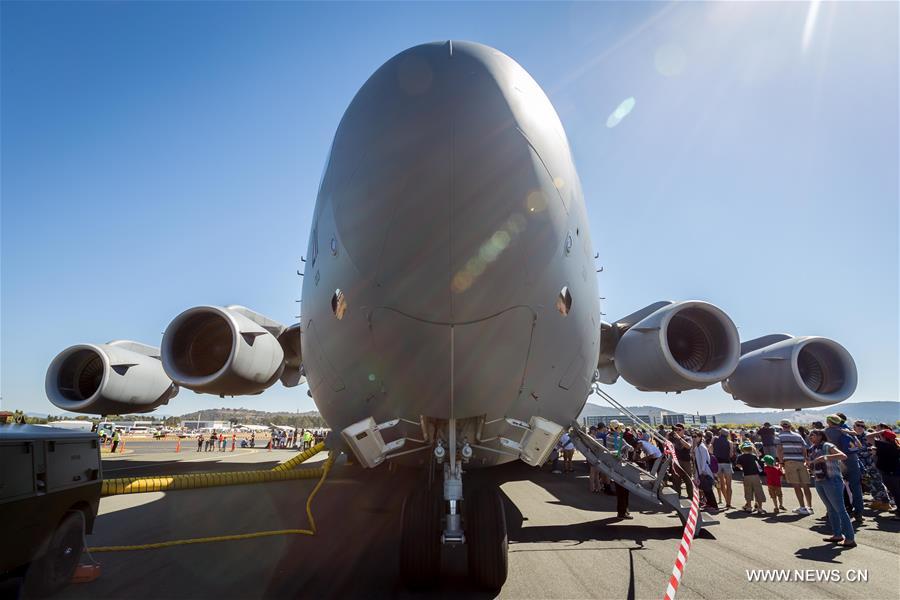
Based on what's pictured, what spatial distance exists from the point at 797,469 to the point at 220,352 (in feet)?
35.7

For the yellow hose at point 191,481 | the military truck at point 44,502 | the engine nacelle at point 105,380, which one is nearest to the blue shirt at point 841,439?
the yellow hose at point 191,481

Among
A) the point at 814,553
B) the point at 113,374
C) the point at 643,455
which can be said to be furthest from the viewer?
the point at 113,374

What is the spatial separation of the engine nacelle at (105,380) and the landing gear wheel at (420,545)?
9823 mm

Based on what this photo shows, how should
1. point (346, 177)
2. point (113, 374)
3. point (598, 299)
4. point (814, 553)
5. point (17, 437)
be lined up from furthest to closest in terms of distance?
point (113, 374) → point (814, 553) → point (598, 299) → point (346, 177) → point (17, 437)

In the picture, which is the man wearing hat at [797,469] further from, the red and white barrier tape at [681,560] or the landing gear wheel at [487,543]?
the landing gear wheel at [487,543]

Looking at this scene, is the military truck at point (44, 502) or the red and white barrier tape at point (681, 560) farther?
Result: the red and white barrier tape at point (681, 560)

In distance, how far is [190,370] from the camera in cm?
815

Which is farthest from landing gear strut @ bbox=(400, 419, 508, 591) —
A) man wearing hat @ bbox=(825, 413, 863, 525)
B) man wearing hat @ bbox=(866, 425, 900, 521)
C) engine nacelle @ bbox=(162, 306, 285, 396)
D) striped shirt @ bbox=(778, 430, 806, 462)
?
striped shirt @ bbox=(778, 430, 806, 462)

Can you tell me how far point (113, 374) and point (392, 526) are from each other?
27.4 feet

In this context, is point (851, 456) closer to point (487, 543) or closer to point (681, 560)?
point (681, 560)

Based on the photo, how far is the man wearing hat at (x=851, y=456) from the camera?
6875 millimetres

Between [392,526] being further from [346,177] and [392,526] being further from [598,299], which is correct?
[346,177]

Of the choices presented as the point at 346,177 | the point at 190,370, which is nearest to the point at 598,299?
the point at 346,177

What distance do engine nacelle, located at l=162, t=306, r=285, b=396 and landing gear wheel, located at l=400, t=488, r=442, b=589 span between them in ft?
15.8
